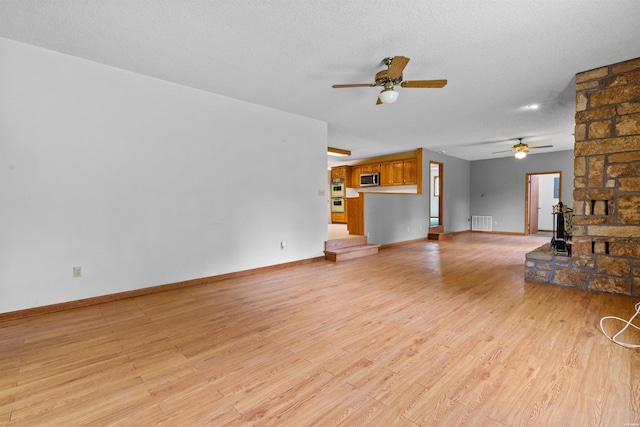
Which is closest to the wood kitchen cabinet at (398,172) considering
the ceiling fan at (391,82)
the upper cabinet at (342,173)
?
the upper cabinet at (342,173)

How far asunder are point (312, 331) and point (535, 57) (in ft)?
11.8

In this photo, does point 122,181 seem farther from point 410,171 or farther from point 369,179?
point 369,179

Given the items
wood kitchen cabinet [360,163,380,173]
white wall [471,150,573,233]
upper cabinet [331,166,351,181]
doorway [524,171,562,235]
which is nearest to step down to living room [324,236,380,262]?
wood kitchen cabinet [360,163,380,173]

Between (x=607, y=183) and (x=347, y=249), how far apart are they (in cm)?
381

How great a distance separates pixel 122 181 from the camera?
10.7 ft

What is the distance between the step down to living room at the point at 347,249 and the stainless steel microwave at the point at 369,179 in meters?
3.16

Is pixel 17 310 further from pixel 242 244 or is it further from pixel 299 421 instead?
pixel 299 421

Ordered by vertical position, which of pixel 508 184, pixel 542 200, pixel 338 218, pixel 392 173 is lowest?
pixel 338 218

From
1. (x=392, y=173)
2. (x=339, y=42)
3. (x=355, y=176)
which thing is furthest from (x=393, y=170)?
(x=339, y=42)

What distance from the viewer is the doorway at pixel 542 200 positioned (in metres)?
9.74

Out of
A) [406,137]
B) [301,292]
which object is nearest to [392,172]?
[406,137]

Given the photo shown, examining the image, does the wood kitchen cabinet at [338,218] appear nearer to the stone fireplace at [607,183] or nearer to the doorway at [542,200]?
the doorway at [542,200]

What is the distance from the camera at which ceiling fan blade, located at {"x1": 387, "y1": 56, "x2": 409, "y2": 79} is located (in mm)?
2599

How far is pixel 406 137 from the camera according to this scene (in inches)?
258
